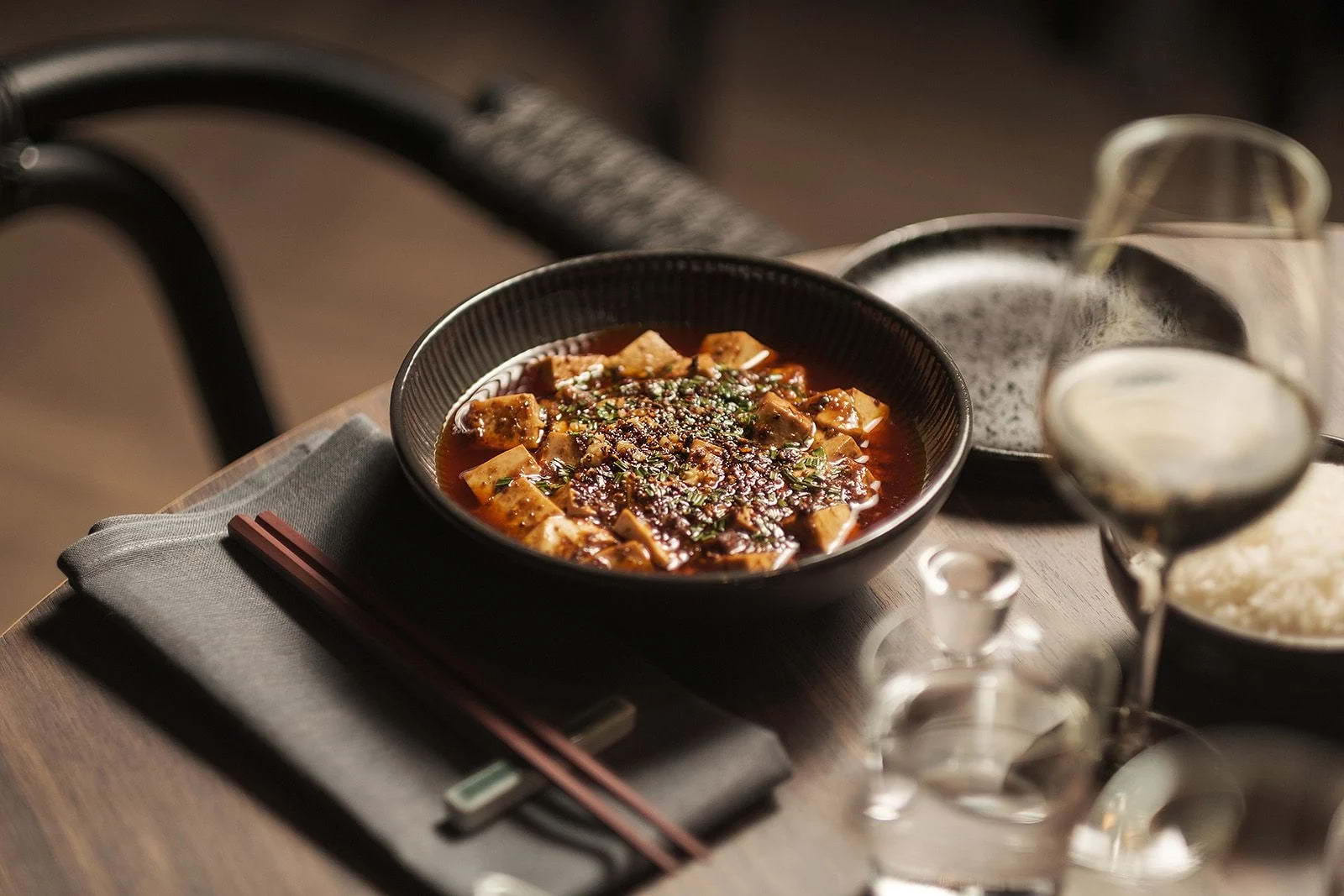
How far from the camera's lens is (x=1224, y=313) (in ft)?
3.12

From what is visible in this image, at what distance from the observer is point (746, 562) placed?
1169 mm

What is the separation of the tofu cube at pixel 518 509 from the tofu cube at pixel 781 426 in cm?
24

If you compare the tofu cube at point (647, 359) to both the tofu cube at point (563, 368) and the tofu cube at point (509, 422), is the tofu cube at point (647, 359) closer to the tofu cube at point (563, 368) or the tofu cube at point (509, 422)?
the tofu cube at point (563, 368)

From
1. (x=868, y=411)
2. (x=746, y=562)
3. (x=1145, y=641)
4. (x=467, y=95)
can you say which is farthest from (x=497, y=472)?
(x=467, y=95)

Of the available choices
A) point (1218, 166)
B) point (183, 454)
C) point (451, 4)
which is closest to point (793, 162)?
point (451, 4)

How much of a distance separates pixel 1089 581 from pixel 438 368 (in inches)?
27.3

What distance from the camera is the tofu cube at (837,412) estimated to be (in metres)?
1.35

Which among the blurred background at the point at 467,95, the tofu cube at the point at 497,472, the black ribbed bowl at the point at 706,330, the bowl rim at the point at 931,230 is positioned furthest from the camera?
the blurred background at the point at 467,95

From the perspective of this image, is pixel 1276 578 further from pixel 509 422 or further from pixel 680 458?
pixel 509 422

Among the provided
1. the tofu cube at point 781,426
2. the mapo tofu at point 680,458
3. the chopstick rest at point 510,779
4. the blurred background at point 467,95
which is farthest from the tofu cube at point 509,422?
the blurred background at point 467,95

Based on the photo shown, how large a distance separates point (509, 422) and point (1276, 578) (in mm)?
729

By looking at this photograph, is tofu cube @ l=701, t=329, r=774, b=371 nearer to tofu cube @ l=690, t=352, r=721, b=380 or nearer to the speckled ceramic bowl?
tofu cube @ l=690, t=352, r=721, b=380

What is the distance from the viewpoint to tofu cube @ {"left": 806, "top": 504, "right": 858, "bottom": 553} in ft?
3.98

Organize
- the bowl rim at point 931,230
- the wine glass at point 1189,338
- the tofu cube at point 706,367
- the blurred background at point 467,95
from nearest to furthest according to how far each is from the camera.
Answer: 1. the wine glass at point 1189,338
2. the tofu cube at point 706,367
3. the bowl rim at point 931,230
4. the blurred background at point 467,95
